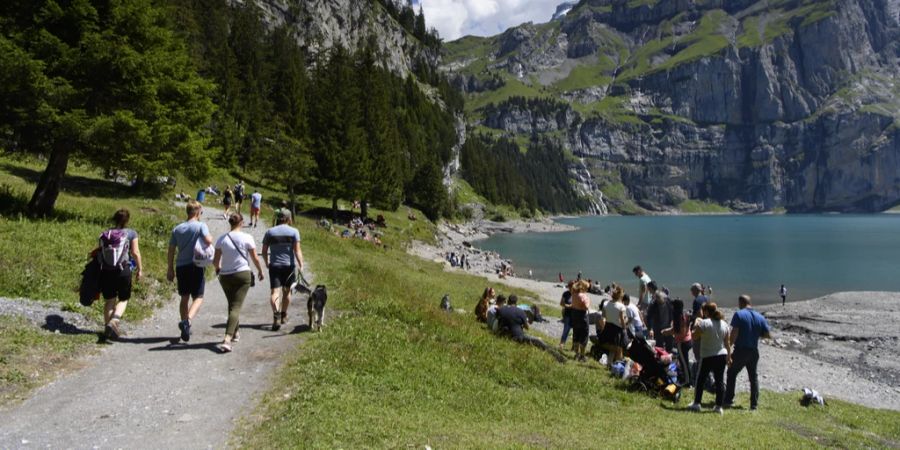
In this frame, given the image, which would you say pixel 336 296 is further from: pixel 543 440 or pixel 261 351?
pixel 543 440

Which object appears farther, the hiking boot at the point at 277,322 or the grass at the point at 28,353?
the hiking boot at the point at 277,322

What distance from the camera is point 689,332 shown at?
15.7m

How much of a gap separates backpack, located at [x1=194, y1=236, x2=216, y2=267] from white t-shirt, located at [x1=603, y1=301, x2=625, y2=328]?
1093 cm

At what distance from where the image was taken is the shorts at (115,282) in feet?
34.6

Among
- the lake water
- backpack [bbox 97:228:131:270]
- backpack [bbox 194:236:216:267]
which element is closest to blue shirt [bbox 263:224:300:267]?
backpack [bbox 194:236:216:267]

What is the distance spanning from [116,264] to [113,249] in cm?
34

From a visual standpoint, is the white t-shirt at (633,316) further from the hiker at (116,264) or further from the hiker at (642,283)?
the hiker at (116,264)

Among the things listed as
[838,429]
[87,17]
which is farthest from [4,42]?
[838,429]

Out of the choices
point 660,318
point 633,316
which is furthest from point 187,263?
point 660,318

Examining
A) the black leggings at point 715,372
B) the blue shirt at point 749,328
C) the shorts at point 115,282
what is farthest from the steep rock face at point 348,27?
the black leggings at point 715,372

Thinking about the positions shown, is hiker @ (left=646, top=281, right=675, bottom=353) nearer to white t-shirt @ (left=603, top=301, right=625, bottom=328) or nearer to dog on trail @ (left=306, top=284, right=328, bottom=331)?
white t-shirt @ (left=603, top=301, right=625, bottom=328)

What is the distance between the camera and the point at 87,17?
1862 centimetres

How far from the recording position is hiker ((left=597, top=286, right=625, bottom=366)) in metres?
15.2

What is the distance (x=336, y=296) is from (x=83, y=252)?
293 inches
